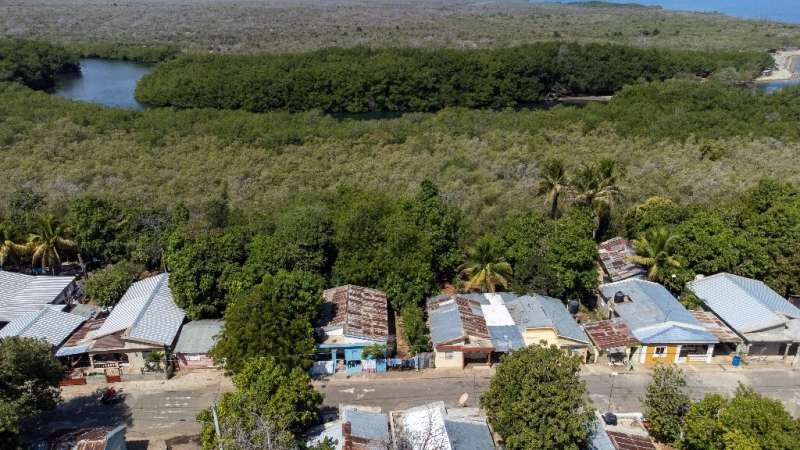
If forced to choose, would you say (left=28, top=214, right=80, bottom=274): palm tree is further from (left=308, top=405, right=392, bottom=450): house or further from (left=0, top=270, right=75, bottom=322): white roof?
(left=308, top=405, right=392, bottom=450): house

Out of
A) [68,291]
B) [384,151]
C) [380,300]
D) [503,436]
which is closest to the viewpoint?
[503,436]

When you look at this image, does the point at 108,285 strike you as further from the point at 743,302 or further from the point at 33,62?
the point at 33,62

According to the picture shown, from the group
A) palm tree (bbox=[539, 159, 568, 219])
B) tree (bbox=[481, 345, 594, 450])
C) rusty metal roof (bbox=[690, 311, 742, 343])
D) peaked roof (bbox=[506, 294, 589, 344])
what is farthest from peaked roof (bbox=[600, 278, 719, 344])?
tree (bbox=[481, 345, 594, 450])

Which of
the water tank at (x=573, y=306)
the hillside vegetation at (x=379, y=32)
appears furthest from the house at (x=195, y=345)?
the hillside vegetation at (x=379, y=32)

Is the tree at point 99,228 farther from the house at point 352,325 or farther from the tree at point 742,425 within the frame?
the tree at point 742,425

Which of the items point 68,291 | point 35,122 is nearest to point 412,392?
point 68,291

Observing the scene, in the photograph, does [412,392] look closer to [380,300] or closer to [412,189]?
[380,300]

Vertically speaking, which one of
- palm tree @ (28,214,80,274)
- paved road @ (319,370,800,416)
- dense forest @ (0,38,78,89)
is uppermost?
dense forest @ (0,38,78,89)
